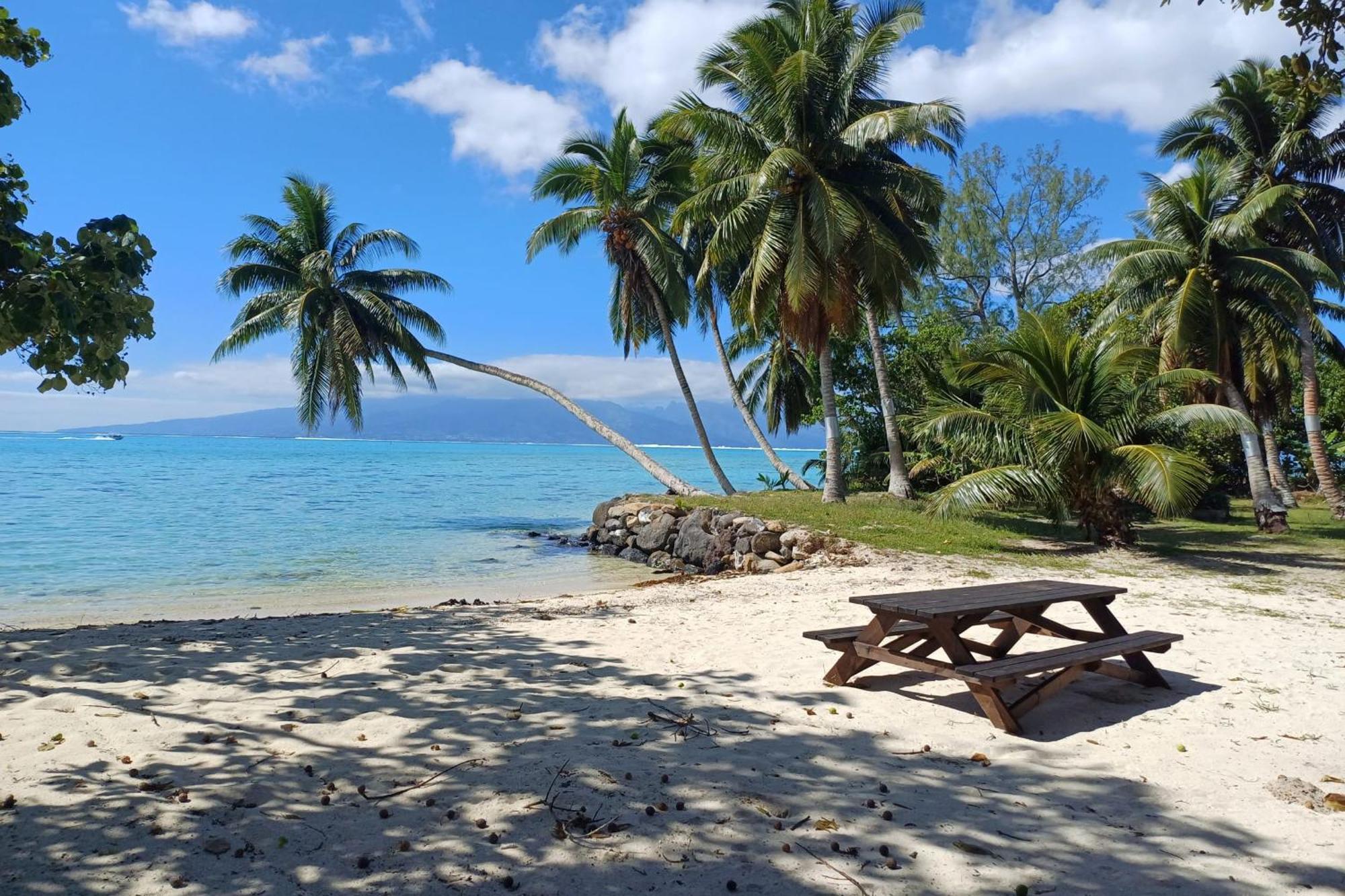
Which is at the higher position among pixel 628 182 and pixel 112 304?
pixel 628 182

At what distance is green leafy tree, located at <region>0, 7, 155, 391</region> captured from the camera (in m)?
2.77

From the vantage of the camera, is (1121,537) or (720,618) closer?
(720,618)

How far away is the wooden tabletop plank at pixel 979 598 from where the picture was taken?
488 cm

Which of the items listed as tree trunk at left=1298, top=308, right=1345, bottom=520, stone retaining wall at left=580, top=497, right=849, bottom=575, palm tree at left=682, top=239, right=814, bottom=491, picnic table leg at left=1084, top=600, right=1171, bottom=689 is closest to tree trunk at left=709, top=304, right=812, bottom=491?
palm tree at left=682, top=239, right=814, bottom=491

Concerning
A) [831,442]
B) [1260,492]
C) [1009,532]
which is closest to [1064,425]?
[1009,532]

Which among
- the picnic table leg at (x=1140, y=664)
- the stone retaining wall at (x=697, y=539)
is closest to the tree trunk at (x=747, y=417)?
the stone retaining wall at (x=697, y=539)

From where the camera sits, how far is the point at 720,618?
8227 mm

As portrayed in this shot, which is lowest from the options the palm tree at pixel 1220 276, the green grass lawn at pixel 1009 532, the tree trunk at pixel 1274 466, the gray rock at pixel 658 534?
the gray rock at pixel 658 534

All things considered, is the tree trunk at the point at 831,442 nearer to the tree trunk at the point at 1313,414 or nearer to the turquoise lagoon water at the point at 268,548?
the turquoise lagoon water at the point at 268,548

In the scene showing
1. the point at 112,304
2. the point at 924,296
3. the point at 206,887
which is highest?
the point at 924,296

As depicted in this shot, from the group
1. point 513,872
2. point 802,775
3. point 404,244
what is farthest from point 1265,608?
point 404,244

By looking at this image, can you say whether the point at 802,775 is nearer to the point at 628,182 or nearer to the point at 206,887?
the point at 206,887

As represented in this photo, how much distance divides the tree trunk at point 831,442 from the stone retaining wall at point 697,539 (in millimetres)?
3337

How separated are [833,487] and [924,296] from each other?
15.3m
